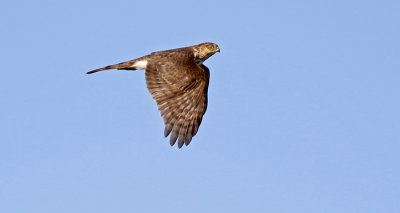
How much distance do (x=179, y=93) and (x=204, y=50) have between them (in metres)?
2.91

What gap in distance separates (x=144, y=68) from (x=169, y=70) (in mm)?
1031

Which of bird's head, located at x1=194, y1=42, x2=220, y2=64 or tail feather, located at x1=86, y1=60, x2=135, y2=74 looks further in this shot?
bird's head, located at x1=194, y1=42, x2=220, y2=64

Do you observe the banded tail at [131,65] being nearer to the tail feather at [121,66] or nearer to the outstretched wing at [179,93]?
the tail feather at [121,66]

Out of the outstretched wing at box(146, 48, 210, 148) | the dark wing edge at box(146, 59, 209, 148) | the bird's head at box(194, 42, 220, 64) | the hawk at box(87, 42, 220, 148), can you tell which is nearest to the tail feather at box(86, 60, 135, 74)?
the hawk at box(87, 42, 220, 148)

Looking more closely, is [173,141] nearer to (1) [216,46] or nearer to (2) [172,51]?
(2) [172,51]

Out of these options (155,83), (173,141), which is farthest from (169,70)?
(173,141)

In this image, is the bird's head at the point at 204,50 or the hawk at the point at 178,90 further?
the bird's head at the point at 204,50

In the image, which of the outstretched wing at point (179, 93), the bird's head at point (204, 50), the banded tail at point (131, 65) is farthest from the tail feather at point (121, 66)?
the bird's head at point (204, 50)

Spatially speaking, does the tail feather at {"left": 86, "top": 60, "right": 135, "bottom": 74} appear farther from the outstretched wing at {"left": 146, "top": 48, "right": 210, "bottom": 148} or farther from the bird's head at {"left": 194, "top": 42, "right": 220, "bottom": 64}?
the bird's head at {"left": 194, "top": 42, "right": 220, "bottom": 64}

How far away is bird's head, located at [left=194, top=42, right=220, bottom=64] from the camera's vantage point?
63.7ft

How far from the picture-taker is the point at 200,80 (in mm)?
17109

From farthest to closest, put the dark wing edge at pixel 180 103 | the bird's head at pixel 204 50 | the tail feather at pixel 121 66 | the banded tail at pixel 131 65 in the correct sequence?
the bird's head at pixel 204 50 < the tail feather at pixel 121 66 < the banded tail at pixel 131 65 < the dark wing edge at pixel 180 103

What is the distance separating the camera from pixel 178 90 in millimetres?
16875

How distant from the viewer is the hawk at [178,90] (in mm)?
16453
